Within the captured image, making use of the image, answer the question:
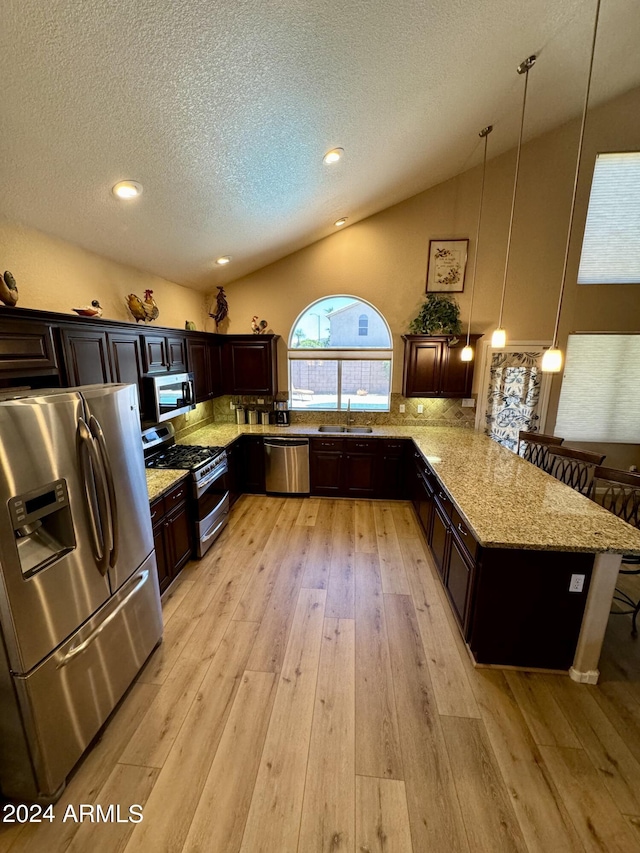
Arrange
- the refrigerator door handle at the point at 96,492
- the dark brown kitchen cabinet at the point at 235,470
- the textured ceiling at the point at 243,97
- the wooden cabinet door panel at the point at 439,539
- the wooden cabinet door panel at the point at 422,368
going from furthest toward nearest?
1. the wooden cabinet door panel at the point at 422,368
2. the dark brown kitchen cabinet at the point at 235,470
3. the wooden cabinet door panel at the point at 439,539
4. the refrigerator door handle at the point at 96,492
5. the textured ceiling at the point at 243,97

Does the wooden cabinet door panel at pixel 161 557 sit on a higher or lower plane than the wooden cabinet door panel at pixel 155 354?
lower

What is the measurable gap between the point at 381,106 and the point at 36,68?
2.03 m

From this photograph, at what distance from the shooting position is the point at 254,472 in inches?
185

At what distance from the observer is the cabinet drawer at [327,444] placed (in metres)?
4.45

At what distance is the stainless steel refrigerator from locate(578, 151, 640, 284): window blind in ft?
18.1

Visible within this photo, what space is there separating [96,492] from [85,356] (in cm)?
113

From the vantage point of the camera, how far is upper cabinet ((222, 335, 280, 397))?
184 inches

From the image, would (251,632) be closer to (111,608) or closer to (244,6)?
(111,608)

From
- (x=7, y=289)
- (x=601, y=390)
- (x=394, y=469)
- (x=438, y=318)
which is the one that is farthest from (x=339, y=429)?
(x=7, y=289)

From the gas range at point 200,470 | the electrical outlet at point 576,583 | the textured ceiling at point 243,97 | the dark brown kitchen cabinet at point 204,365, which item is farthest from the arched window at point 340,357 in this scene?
the electrical outlet at point 576,583

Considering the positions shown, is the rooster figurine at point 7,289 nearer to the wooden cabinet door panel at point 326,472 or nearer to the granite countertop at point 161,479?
the granite countertop at point 161,479

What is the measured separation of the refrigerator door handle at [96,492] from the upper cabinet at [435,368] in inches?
149

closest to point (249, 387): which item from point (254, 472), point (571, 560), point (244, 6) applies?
point (254, 472)

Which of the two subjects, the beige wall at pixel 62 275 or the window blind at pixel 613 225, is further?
the window blind at pixel 613 225
